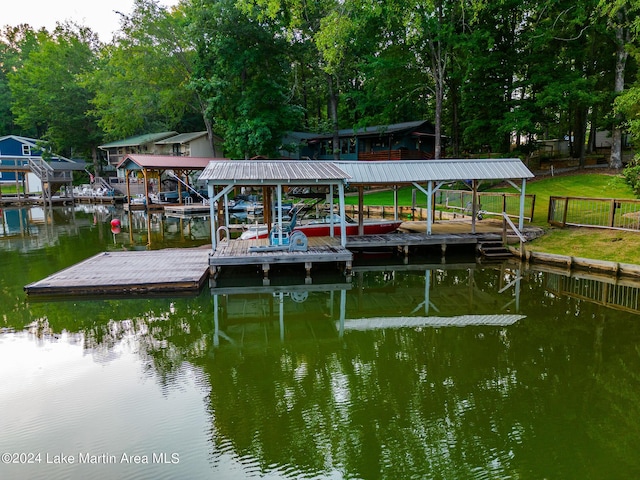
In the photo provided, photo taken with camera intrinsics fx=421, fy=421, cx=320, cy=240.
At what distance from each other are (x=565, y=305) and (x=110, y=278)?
1199 cm

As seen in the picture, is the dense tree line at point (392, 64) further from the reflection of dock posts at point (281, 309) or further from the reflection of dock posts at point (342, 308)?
the reflection of dock posts at point (281, 309)

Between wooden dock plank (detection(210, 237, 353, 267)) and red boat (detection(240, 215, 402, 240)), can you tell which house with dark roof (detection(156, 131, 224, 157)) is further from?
wooden dock plank (detection(210, 237, 353, 267))

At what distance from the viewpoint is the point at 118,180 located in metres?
43.0

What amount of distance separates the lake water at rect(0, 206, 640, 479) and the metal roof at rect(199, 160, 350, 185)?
328cm

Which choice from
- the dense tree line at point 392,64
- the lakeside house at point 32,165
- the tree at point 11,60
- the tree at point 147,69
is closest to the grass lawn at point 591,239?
the dense tree line at point 392,64

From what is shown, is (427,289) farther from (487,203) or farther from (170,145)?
(170,145)

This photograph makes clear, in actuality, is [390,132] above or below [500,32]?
below

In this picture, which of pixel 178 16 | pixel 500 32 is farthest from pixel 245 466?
pixel 178 16

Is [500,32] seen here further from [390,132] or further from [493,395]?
[493,395]

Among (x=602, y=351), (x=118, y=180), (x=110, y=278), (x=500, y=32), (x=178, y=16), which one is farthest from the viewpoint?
(x=118, y=180)

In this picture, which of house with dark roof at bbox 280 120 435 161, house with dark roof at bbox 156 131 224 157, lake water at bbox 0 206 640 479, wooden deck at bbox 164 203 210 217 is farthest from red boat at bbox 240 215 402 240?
house with dark roof at bbox 156 131 224 157

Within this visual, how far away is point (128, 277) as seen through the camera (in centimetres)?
1188

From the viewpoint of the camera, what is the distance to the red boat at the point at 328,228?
52.2ft

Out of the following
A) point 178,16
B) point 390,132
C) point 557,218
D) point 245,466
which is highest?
point 178,16
